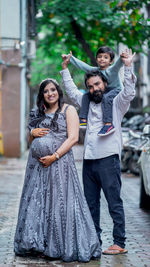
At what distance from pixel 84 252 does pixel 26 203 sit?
2.48 feet

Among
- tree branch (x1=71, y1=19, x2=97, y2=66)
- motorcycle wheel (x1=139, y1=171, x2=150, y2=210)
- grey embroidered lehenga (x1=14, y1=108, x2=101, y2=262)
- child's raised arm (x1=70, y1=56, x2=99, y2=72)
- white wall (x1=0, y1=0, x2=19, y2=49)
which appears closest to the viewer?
grey embroidered lehenga (x1=14, y1=108, x2=101, y2=262)

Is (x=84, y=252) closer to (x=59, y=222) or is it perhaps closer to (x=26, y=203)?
(x=59, y=222)

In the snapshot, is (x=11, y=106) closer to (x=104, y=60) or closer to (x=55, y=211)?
(x=104, y=60)

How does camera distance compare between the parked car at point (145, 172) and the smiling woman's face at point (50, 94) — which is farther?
the parked car at point (145, 172)

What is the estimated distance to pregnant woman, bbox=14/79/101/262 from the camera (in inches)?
214

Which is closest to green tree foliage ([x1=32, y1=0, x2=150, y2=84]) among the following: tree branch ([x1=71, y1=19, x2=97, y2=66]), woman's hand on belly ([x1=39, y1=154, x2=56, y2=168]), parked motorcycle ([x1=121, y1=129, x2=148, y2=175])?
tree branch ([x1=71, y1=19, x2=97, y2=66])

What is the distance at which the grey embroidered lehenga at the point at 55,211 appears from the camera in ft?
17.8

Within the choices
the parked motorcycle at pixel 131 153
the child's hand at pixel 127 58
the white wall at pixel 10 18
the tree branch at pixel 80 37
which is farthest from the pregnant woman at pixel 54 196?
the white wall at pixel 10 18

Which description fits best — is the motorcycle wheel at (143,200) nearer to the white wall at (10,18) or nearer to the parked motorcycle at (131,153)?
the parked motorcycle at (131,153)

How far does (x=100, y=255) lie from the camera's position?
18.4 ft

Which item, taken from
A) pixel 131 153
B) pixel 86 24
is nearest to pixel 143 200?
pixel 131 153

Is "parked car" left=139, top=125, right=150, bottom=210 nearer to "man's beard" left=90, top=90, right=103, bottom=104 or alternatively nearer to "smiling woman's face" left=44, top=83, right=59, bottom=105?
"man's beard" left=90, top=90, right=103, bottom=104

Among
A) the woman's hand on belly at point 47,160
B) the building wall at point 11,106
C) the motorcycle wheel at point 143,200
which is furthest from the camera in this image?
the building wall at point 11,106

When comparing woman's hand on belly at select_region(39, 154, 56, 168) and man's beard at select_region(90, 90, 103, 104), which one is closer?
woman's hand on belly at select_region(39, 154, 56, 168)
